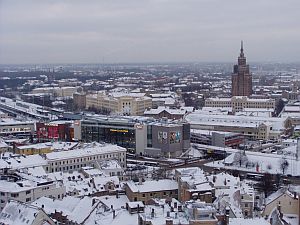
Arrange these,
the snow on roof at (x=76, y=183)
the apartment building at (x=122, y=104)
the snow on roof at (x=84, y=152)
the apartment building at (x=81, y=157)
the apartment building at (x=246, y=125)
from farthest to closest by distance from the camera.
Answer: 1. the apartment building at (x=122, y=104)
2. the apartment building at (x=246, y=125)
3. the snow on roof at (x=84, y=152)
4. the apartment building at (x=81, y=157)
5. the snow on roof at (x=76, y=183)

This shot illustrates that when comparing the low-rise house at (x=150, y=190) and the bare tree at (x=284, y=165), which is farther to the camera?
the bare tree at (x=284, y=165)

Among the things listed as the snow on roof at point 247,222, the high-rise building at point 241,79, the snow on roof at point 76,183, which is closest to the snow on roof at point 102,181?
the snow on roof at point 76,183

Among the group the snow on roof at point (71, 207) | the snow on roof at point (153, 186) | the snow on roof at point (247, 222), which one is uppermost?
the snow on roof at point (247, 222)

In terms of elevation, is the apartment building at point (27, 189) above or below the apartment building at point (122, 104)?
above

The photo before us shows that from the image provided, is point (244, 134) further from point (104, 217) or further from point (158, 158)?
point (104, 217)

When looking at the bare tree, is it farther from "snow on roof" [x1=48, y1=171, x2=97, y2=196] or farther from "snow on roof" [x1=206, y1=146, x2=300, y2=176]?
"snow on roof" [x1=48, y1=171, x2=97, y2=196]

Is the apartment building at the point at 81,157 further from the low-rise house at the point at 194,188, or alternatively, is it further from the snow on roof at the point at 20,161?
the low-rise house at the point at 194,188

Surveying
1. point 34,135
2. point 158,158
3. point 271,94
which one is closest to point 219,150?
point 158,158

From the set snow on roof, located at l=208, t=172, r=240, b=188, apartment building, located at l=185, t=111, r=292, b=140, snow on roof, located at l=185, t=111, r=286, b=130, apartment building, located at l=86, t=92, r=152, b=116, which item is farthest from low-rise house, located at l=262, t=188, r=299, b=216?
apartment building, located at l=86, t=92, r=152, b=116
